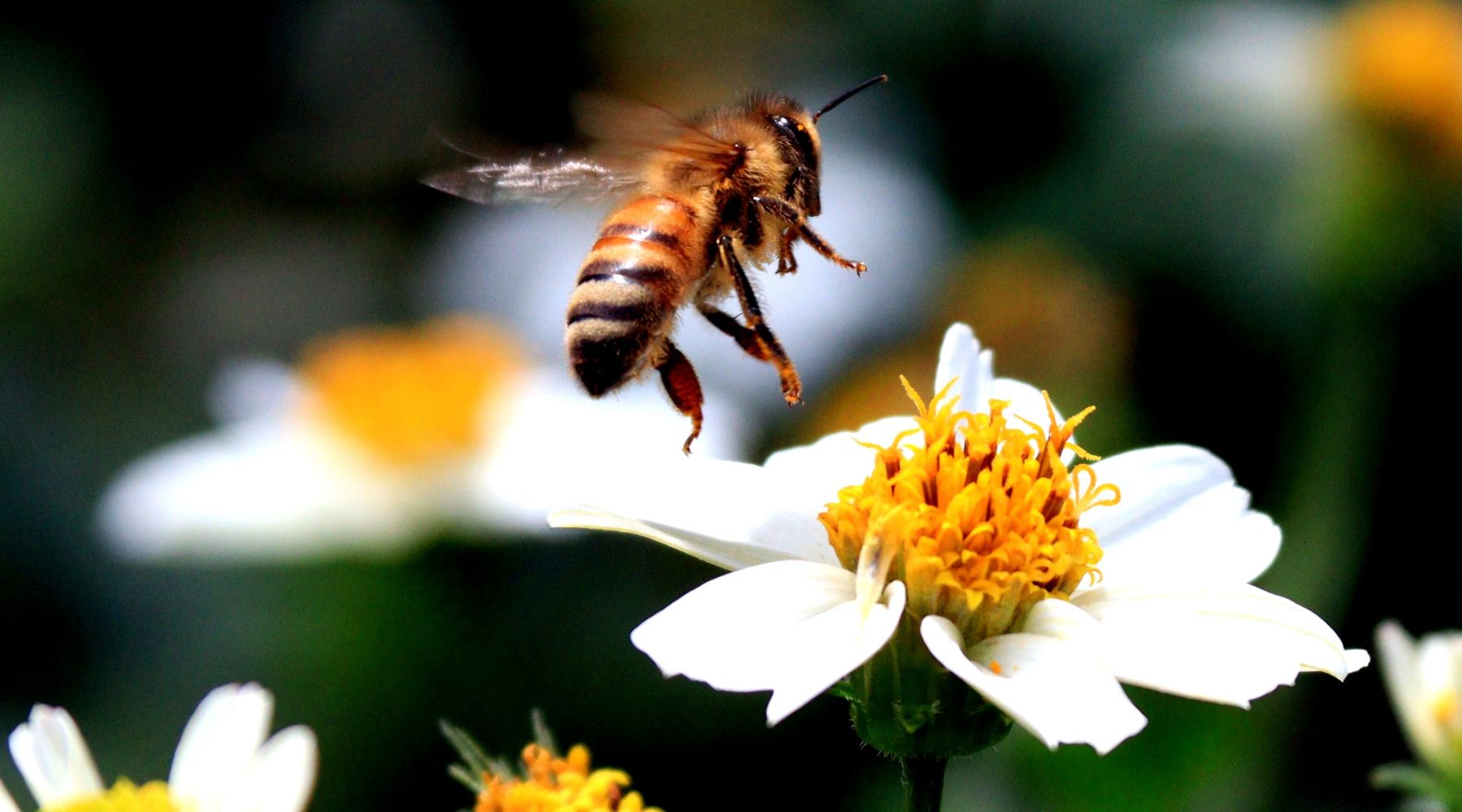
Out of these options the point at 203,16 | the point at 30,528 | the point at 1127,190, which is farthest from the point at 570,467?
the point at 203,16

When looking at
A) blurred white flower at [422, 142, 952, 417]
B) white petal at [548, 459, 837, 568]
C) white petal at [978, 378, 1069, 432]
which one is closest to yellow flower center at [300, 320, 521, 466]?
blurred white flower at [422, 142, 952, 417]

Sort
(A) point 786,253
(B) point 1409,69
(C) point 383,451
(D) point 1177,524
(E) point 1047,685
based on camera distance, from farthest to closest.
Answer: (B) point 1409,69 → (C) point 383,451 → (A) point 786,253 → (D) point 1177,524 → (E) point 1047,685

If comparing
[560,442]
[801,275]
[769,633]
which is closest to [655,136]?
[769,633]

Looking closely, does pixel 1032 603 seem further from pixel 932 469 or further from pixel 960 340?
Answer: pixel 960 340

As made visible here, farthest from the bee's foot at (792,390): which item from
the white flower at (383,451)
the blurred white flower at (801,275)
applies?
the blurred white flower at (801,275)

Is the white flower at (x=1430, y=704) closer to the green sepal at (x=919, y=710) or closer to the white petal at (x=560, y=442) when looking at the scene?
the green sepal at (x=919, y=710)

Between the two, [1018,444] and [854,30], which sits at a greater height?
[854,30]

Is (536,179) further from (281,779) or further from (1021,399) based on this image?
→ (281,779)
